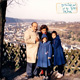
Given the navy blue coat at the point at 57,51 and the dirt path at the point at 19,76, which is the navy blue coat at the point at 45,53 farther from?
the dirt path at the point at 19,76

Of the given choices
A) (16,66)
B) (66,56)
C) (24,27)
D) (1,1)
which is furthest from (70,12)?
(1,1)

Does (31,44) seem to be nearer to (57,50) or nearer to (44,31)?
(44,31)

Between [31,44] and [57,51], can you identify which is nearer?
[31,44]

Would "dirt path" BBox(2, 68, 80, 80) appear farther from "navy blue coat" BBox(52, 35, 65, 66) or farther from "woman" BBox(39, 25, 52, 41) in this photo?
"woman" BBox(39, 25, 52, 41)

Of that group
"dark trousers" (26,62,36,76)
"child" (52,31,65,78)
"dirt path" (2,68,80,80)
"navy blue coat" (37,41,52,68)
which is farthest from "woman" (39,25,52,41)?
"dirt path" (2,68,80,80)

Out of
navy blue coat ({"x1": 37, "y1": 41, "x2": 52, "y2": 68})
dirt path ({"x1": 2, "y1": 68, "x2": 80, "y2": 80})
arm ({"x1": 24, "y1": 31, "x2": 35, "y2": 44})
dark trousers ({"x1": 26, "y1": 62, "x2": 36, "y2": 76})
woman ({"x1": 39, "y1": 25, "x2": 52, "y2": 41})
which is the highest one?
woman ({"x1": 39, "y1": 25, "x2": 52, "y2": 41})

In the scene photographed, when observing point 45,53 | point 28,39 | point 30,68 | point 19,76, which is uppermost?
point 28,39

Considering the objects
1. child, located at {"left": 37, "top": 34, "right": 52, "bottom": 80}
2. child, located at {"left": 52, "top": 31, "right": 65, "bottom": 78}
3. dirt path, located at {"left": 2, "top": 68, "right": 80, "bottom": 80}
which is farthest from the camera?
dirt path, located at {"left": 2, "top": 68, "right": 80, "bottom": 80}

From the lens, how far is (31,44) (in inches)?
168

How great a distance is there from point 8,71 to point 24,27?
3736mm

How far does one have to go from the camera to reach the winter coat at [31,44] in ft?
13.8

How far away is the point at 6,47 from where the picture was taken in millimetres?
5617

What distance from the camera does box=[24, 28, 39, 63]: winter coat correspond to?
165 inches

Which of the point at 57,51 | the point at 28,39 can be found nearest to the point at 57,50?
the point at 57,51
